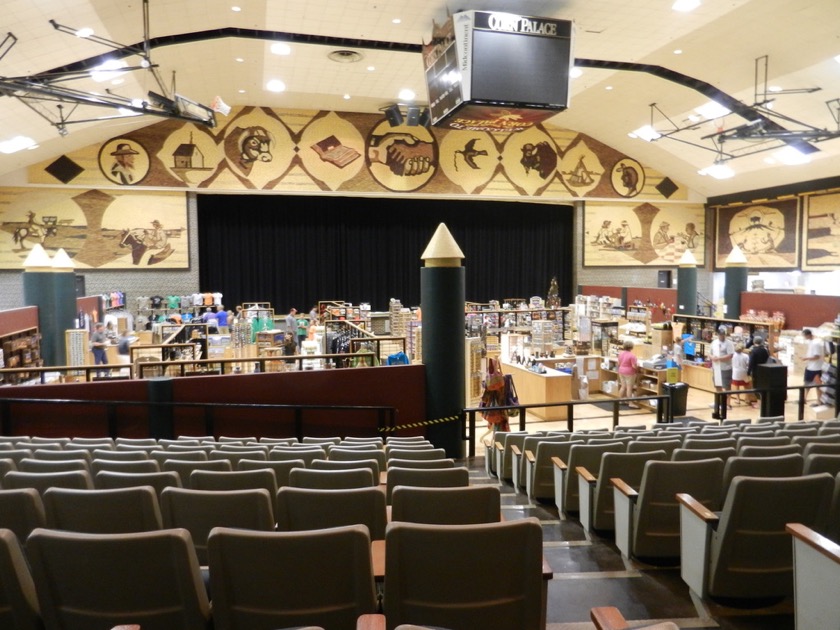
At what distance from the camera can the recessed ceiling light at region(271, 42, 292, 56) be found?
14.8 metres

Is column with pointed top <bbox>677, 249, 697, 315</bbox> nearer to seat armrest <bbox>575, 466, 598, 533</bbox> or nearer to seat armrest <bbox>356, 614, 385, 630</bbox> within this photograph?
seat armrest <bbox>575, 466, 598, 533</bbox>

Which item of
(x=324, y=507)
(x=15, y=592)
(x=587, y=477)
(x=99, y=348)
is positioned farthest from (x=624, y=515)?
(x=99, y=348)

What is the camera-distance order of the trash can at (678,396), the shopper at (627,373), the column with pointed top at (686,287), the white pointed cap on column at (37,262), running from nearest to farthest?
the trash can at (678,396) → the shopper at (627,373) → the white pointed cap on column at (37,262) → the column with pointed top at (686,287)

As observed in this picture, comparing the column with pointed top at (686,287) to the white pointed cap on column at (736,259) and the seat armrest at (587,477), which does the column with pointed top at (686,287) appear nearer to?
the white pointed cap on column at (736,259)

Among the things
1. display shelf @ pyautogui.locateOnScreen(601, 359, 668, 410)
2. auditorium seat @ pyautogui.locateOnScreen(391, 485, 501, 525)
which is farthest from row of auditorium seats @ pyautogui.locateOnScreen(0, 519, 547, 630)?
display shelf @ pyautogui.locateOnScreen(601, 359, 668, 410)

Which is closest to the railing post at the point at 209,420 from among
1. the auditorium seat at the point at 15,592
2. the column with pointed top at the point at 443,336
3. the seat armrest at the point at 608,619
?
the column with pointed top at the point at 443,336

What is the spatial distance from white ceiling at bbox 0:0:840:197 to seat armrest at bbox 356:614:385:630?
10.7m

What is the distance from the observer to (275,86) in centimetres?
1827

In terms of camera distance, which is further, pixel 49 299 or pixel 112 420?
pixel 49 299

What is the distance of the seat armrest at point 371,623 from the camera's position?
5.49 feet

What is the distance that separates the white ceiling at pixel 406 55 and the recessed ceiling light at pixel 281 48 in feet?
0.62

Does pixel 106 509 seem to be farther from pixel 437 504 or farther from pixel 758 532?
pixel 758 532

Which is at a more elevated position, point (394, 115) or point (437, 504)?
point (394, 115)

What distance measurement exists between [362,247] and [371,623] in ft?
81.8
